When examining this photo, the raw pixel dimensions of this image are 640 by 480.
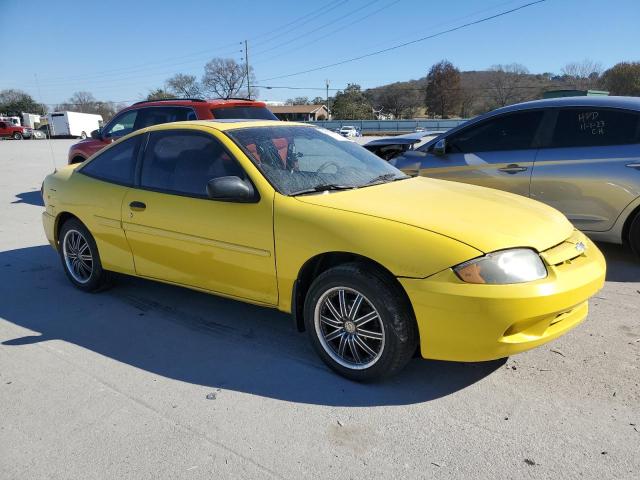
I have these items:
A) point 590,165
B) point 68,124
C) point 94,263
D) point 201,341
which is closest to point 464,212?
point 201,341

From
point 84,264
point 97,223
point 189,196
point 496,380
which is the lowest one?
point 496,380

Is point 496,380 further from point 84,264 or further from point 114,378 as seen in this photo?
point 84,264

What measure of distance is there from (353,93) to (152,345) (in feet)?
314

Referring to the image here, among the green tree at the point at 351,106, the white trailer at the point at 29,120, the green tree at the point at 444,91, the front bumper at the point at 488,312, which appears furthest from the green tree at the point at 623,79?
the white trailer at the point at 29,120

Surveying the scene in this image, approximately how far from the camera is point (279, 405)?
2812mm

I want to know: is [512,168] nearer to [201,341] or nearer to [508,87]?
[201,341]

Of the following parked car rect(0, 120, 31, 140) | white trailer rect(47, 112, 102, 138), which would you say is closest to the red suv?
white trailer rect(47, 112, 102, 138)

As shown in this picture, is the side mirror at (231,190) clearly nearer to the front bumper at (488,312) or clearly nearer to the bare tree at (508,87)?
the front bumper at (488,312)

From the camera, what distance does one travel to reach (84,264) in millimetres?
4707

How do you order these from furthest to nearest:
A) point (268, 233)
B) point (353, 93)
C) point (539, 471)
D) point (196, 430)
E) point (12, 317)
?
point (353, 93) < point (12, 317) < point (268, 233) < point (196, 430) < point (539, 471)

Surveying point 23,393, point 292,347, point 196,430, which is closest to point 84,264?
point 23,393

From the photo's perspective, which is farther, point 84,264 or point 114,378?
point 84,264

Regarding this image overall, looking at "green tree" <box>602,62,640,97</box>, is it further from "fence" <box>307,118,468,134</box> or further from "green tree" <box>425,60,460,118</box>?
"green tree" <box>425,60,460,118</box>

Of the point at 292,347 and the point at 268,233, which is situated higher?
the point at 268,233
